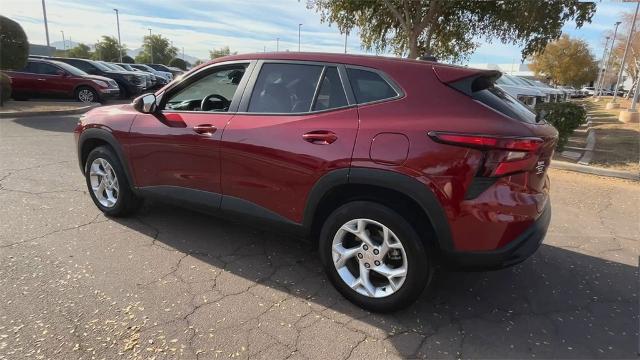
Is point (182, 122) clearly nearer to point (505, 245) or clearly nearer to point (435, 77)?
point (435, 77)

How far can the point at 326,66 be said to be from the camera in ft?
9.97

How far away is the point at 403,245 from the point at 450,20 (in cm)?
1366

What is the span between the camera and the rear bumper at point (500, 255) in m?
2.54

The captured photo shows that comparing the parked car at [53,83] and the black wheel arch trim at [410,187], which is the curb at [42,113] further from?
the black wheel arch trim at [410,187]

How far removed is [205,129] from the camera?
3396mm

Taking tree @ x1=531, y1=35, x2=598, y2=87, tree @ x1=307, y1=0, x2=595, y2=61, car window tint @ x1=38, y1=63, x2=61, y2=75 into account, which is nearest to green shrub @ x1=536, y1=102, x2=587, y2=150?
tree @ x1=307, y1=0, x2=595, y2=61

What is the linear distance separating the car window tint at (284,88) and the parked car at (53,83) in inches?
532

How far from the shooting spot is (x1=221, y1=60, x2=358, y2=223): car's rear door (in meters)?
2.84

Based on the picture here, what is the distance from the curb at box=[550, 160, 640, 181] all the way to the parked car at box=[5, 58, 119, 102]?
46.0 ft

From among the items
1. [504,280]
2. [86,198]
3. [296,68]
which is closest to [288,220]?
[296,68]

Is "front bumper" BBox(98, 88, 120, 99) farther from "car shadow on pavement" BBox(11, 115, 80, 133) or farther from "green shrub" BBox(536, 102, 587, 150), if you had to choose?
"green shrub" BBox(536, 102, 587, 150)

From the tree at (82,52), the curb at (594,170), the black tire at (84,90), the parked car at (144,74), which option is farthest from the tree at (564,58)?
the tree at (82,52)

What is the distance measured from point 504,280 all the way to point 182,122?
294cm

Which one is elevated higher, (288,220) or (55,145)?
(288,220)
